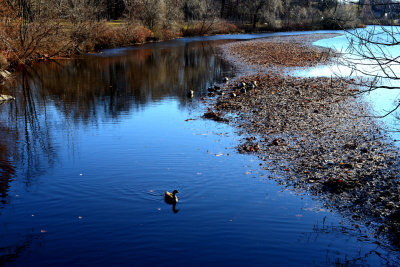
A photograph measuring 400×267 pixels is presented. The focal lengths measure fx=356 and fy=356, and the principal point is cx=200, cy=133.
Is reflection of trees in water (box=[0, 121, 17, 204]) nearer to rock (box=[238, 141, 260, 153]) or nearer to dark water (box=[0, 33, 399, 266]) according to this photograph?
dark water (box=[0, 33, 399, 266])

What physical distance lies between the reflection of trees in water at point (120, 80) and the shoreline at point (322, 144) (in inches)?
172

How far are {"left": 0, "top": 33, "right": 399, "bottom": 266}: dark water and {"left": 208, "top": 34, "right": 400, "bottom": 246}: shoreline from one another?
585mm

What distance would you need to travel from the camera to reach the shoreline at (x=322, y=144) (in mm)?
8438

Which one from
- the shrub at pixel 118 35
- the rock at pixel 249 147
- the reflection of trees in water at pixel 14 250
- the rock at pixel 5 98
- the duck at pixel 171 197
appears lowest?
the reflection of trees in water at pixel 14 250

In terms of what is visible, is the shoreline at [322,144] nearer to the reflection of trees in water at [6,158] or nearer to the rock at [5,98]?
the reflection of trees in water at [6,158]

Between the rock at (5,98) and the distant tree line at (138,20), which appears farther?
the rock at (5,98)

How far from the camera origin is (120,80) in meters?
26.2

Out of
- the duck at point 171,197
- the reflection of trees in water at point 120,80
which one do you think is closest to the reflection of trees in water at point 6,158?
the reflection of trees in water at point 120,80

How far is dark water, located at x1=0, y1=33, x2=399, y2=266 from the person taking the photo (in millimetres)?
6922

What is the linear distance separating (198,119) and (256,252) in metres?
9.48

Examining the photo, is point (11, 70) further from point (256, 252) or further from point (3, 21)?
point (256, 252)

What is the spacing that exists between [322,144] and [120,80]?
17.9 m

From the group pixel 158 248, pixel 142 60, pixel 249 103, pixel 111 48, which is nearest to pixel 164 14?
pixel 111 48

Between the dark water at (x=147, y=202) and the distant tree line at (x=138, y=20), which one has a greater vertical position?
the distant tree line at (x=138, y=20)
